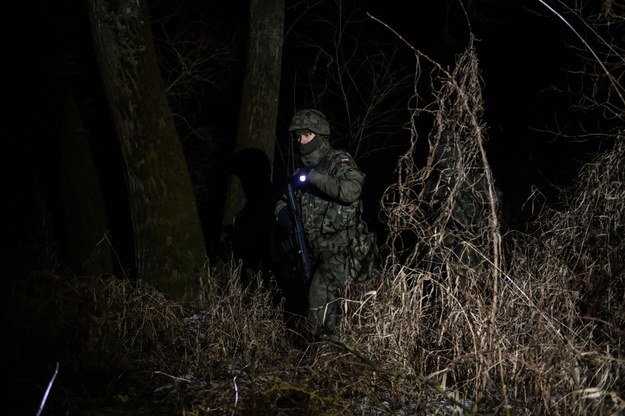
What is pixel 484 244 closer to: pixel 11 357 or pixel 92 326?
pixel 92 326

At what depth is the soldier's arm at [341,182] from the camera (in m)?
4.82

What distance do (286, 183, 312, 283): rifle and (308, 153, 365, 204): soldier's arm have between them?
225mm

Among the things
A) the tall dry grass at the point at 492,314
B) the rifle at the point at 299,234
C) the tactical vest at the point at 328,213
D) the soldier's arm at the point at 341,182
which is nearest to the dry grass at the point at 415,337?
the tall dry grass at the point at 492,314

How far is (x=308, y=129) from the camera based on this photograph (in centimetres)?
507

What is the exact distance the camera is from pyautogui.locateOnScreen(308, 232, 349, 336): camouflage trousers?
15.5 feet

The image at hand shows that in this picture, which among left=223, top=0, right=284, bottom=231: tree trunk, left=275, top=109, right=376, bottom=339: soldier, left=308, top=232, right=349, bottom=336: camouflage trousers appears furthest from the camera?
left=223, top=0, right=284, bottom=231: tree trunk

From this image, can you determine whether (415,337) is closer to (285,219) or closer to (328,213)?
(328,213)

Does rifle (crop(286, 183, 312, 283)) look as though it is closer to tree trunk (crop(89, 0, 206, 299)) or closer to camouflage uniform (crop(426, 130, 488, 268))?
camouflage uniform (crop(426, 130, 488, 268))

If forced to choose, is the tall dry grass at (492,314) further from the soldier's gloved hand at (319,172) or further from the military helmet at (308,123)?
the military helmet at (308,123)

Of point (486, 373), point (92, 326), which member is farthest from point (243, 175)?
point (486, 373)

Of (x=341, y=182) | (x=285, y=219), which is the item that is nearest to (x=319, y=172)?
(x=341, y=182)

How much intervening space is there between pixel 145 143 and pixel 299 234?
1.57 metres

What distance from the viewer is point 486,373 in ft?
11.5

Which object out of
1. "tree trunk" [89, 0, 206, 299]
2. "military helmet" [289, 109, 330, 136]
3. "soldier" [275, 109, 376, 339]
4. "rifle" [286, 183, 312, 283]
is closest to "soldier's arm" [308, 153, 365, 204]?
"soldier" [275, 109, 376, 339]
